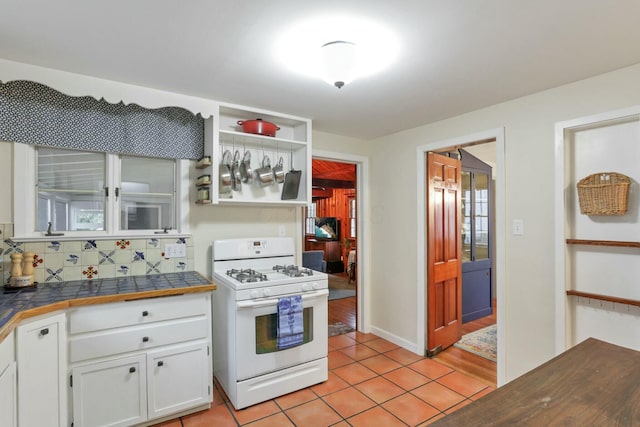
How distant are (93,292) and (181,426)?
990mm

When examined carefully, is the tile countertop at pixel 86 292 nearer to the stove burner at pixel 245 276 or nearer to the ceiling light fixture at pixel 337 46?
the stove burner at pixel 245 276

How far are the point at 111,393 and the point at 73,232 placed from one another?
3.72 feet

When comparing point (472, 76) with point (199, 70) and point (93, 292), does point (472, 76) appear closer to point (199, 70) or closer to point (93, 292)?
point (199, 70)

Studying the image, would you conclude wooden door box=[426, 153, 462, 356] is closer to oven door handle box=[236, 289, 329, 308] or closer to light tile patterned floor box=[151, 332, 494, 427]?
light tile patterned floor box=[151, 332, 494, 427]

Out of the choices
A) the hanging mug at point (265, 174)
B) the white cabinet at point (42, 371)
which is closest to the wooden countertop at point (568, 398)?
the white cabinet at point (42, 371)

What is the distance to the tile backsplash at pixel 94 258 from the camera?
218 cm

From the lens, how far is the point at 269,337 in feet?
7.91

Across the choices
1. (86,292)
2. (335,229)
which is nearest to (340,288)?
(335,229)

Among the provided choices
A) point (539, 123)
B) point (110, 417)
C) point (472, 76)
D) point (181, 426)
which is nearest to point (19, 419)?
point (110, 417)

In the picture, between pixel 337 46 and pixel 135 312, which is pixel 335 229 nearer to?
pixel 135 312

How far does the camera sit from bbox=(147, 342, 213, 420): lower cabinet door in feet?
6.79

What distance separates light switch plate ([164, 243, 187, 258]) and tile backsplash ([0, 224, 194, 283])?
0.08ft

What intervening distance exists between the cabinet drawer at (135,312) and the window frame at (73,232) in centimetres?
68

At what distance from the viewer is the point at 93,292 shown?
6.60 ft
